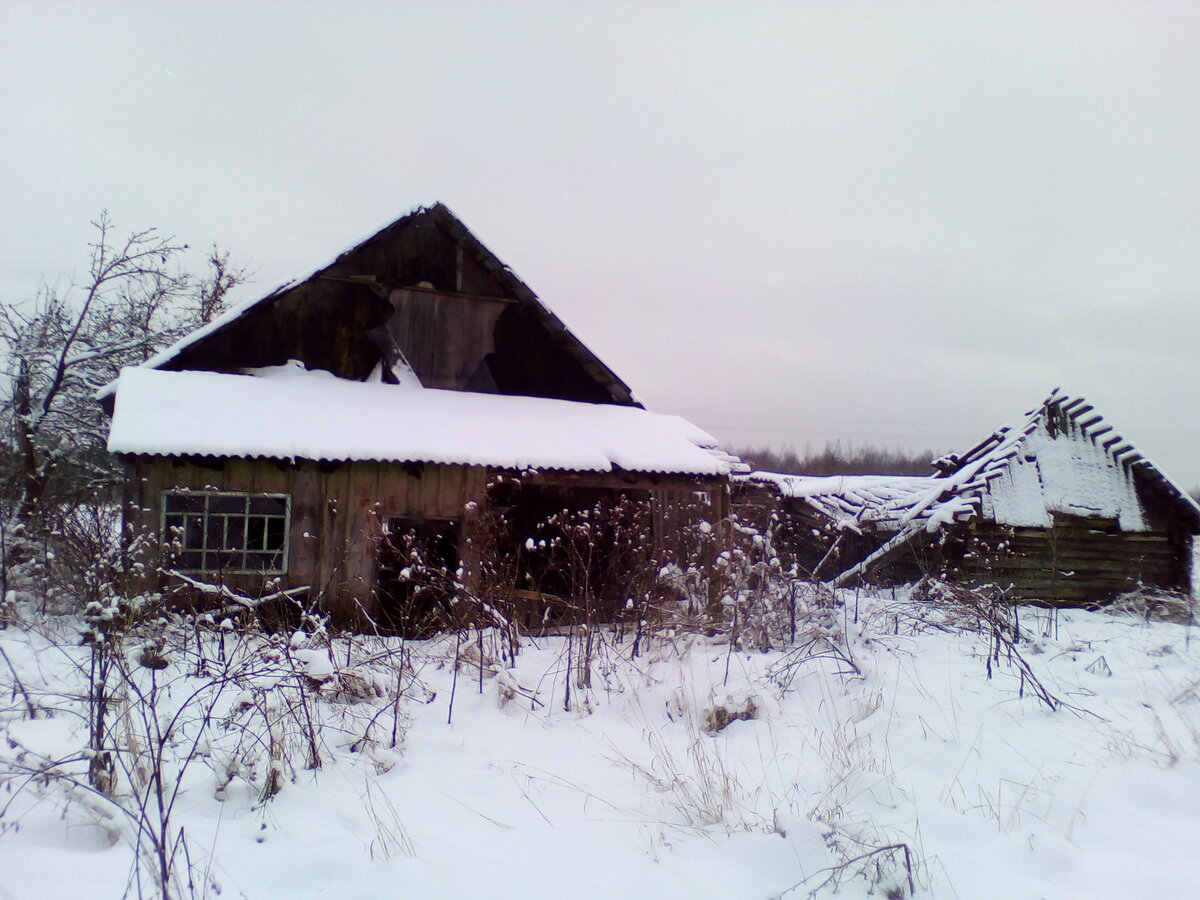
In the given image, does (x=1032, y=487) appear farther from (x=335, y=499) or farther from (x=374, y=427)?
(x=335, y=499)

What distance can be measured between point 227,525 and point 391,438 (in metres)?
2.26

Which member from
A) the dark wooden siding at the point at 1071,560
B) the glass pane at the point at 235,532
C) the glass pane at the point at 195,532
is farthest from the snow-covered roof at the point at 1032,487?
the glass pane at the point at 195,532

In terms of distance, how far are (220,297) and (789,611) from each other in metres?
21.3

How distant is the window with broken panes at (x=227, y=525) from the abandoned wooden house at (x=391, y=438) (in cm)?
3

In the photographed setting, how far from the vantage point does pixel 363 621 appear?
32.2 ft

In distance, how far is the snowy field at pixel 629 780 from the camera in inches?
131

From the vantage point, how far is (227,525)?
9.84 metres

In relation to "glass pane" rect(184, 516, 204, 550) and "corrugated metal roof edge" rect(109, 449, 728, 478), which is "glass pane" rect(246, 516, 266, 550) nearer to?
"glass pane" rect(184, 516, 204, 550)

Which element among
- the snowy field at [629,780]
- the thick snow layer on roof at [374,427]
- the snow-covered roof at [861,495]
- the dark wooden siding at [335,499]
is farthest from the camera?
the snow-covered roof at [861,495]

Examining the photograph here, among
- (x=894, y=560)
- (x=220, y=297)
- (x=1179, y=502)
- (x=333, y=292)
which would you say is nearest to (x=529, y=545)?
(x=333, y=292)

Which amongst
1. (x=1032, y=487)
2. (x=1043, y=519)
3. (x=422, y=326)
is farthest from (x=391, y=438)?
(x=1043, y=519)

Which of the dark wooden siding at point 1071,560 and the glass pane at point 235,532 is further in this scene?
the dark wooden siding at point 1071,560

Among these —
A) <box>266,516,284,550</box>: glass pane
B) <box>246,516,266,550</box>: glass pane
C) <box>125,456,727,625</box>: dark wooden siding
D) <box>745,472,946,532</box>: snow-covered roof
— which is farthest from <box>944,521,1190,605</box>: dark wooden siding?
<box>246,516,266,550</box>: glass pane

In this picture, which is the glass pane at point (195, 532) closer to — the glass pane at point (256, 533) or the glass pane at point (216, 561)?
the glass pane at point (216, 561)
